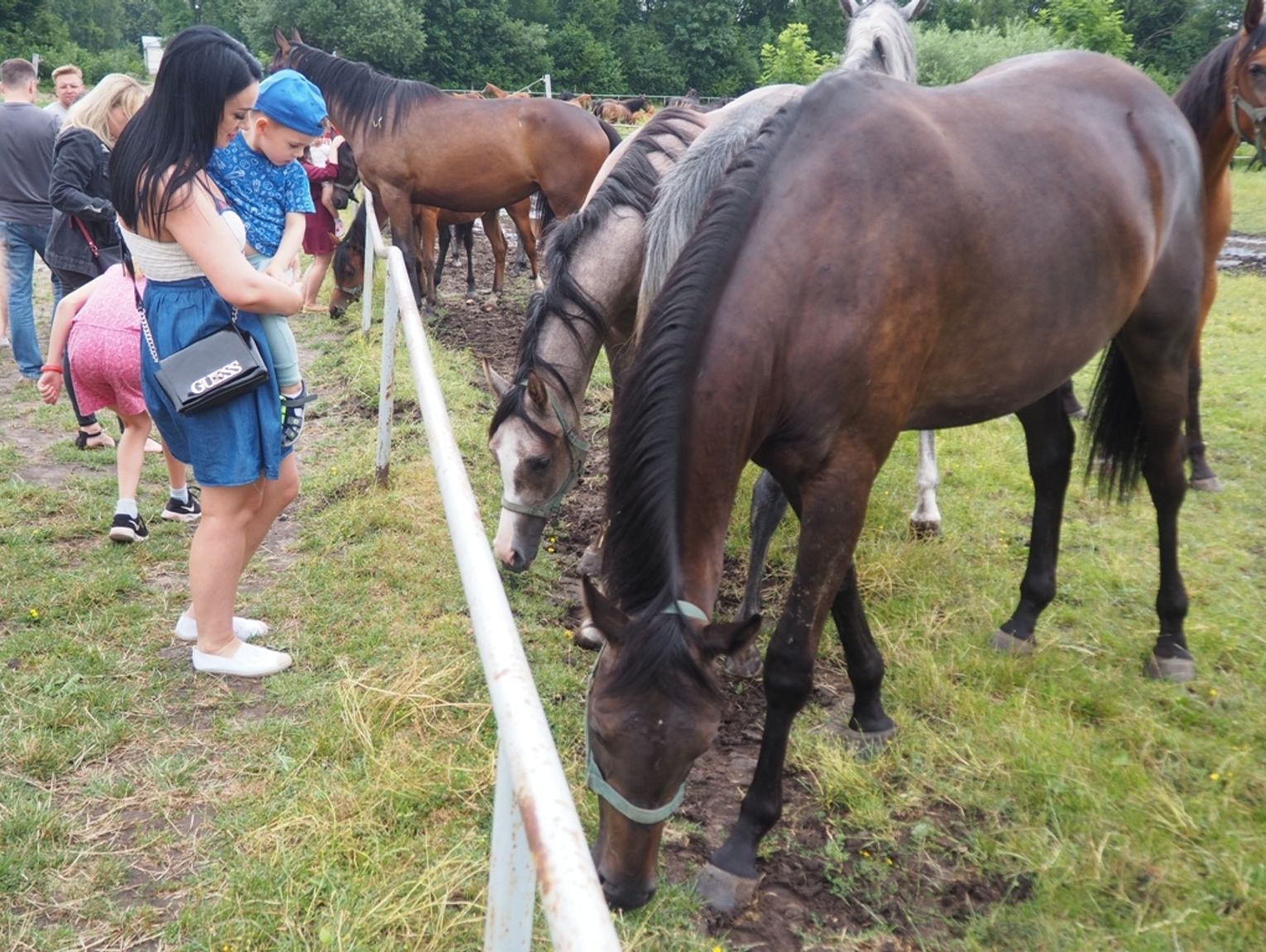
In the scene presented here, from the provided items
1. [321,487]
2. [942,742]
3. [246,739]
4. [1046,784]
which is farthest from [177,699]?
[1046,784]

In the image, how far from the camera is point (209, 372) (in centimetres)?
272

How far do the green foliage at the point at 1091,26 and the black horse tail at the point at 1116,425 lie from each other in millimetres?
28515

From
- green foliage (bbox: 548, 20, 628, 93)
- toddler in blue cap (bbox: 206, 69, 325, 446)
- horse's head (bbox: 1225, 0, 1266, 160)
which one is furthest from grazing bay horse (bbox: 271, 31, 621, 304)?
green foliage (bbox: 548, 20, 628, 93)

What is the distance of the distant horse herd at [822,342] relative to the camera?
202 centimetres

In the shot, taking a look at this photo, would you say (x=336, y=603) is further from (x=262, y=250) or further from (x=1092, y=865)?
(x=1092, y=865)

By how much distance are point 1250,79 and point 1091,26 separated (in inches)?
1131

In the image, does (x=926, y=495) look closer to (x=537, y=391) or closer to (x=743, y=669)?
(x=743, y=669)

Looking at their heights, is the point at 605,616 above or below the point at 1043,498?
above

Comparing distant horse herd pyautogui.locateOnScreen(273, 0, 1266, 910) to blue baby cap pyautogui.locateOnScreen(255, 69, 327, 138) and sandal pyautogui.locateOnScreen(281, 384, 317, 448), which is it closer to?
sandal pyautogui.locateOnScreen(281, 384, 317, 448)

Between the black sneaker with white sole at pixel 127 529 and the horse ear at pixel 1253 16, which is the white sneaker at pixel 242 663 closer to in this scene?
the black sneaker with white sole at pixel 127 529

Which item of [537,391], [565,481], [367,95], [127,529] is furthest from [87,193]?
[367,95]

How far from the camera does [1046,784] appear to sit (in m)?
2.76

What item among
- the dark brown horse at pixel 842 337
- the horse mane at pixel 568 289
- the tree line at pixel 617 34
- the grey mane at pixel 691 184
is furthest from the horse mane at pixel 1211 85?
the tree line at pixel 617 34

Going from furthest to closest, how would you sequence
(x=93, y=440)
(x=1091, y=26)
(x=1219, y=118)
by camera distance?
(x=1091, y=26), (x=93, y=440), (x=1219, y=118)
